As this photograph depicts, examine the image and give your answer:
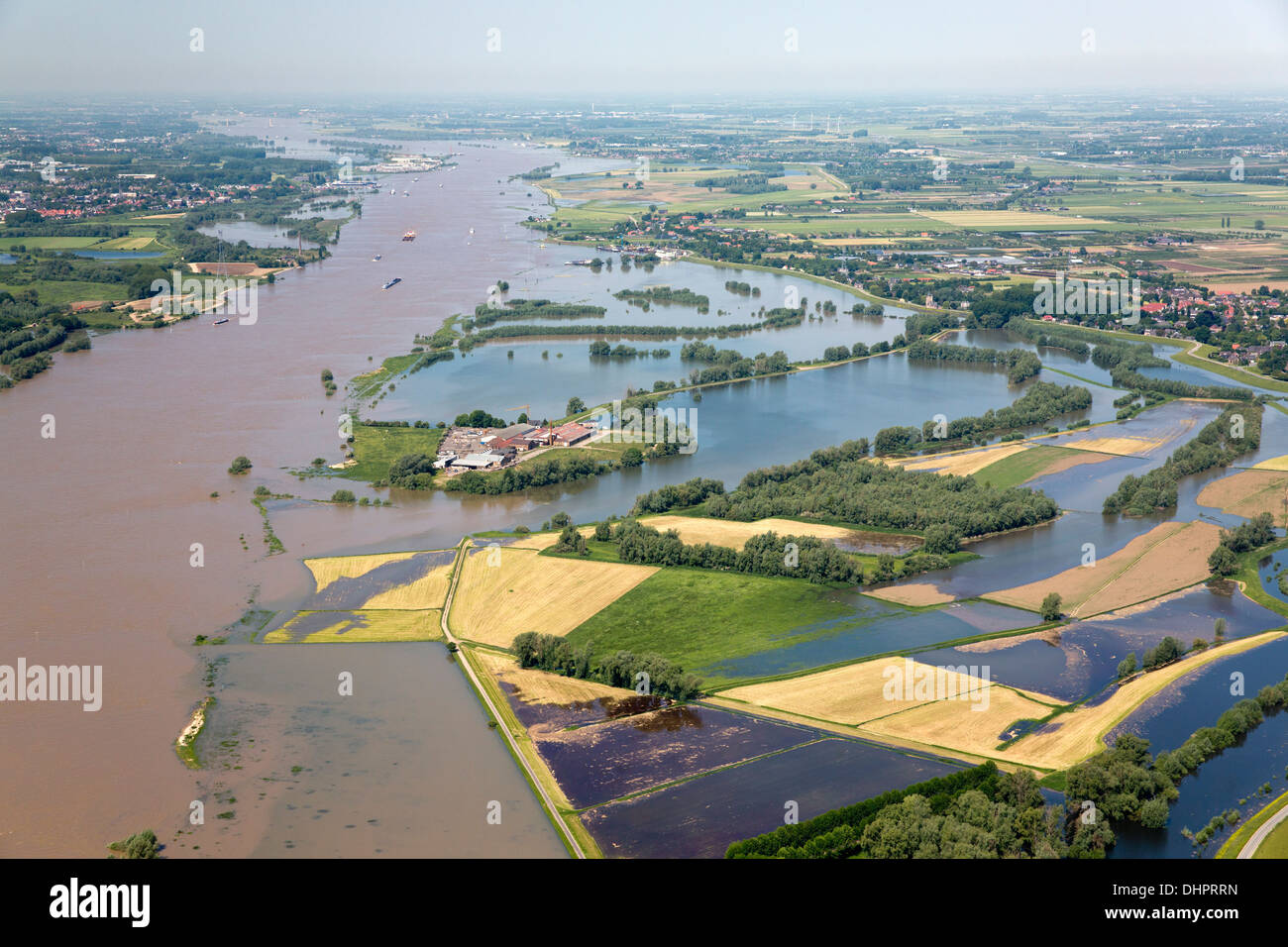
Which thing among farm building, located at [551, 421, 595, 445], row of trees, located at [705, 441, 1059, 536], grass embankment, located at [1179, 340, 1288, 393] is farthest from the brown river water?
grass embankment, located at [1179, 340, 1288, 393]

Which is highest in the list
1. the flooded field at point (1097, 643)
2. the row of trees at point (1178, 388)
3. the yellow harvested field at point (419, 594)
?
the row of trees at point (1178, 388)

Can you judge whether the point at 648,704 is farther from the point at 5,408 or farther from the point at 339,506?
the point at 5,408

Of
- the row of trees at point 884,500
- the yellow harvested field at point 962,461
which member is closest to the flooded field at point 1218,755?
the row of trees at point 884,500

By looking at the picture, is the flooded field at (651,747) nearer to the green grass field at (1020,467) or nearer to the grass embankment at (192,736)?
the grass embankment at (192,736)

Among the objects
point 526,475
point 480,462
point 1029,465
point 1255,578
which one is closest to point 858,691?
point 1255,578

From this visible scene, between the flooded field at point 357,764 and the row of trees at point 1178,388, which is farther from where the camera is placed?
the row of trees at point 1178,388
